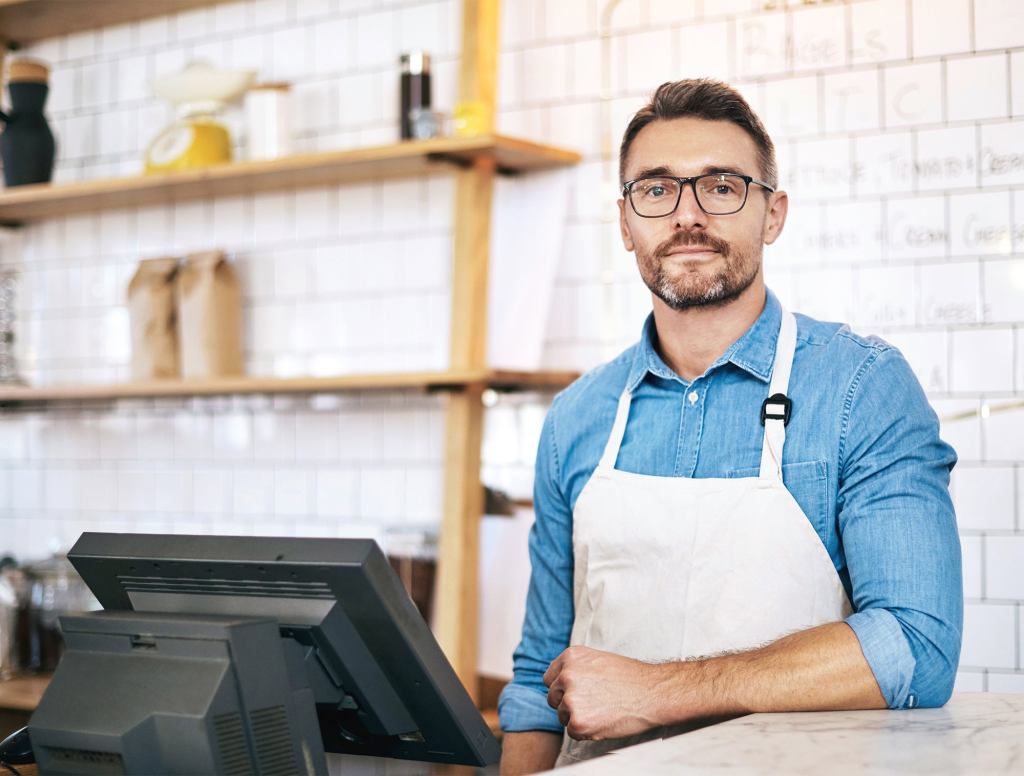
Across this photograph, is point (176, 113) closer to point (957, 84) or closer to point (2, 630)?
point (2, 630)

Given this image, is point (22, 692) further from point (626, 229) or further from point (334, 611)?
point (334, 611)

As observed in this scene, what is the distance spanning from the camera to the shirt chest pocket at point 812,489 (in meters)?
1.96

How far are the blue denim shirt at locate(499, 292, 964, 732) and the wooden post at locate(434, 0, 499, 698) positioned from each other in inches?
30.9

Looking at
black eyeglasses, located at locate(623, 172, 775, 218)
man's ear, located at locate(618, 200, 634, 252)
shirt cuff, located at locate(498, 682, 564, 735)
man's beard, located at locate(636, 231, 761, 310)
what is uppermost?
black eyeglasses, located at locate(623, 172, 775, 218)

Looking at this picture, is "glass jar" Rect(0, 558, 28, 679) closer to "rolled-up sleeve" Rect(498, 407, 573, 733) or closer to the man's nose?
"rolled-up sleeve" Rect(498, 407, 573, 733)

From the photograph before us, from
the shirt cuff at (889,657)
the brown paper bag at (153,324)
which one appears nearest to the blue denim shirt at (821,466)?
the shirt cuff at (889,657)

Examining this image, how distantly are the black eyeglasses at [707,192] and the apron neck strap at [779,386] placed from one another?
8.1 inches

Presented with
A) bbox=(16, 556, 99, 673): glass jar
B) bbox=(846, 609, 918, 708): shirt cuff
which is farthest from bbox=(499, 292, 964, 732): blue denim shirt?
bbox=(16, 556, 99, 673): glass jar

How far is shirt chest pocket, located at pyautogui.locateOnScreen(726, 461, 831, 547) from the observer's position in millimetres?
1964

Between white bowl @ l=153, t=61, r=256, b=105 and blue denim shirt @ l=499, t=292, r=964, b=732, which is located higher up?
white bowl @ l=153, t=61, r=256, b=105

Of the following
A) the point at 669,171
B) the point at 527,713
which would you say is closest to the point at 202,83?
the point at 669,171

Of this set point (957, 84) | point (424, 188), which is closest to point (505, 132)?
point (424, 188)

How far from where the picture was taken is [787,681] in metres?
1.76

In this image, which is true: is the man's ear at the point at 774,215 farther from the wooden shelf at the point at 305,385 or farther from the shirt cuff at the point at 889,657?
the wooden shelf at the point at 305,385
